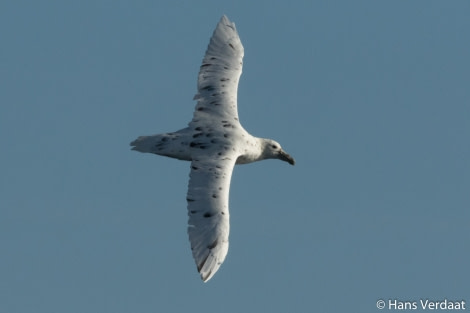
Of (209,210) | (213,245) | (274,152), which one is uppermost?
(274,152)

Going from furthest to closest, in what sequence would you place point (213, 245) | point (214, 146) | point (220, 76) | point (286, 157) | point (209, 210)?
point (220, 76) → point (286, 157) → point (214, 146) → point (209, 210) → point (213, 245)

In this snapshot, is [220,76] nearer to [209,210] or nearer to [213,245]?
[209,210]

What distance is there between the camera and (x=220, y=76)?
6050cm

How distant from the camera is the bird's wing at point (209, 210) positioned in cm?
4997

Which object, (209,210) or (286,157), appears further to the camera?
(286,157)

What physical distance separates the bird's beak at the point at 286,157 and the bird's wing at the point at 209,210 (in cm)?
532

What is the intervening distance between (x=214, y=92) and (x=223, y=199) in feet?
26.9

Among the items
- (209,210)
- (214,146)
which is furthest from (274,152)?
(209,210)

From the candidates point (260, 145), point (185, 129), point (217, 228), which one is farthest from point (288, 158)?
point (217, 228)

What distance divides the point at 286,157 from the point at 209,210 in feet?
31.2

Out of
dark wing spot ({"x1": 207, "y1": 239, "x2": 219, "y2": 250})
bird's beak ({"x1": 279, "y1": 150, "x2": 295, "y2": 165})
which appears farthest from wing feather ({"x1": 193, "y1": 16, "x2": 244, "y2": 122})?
dark wing spot ({"x1": 207, "y1": 239, "x2": 219, "y2": 250})

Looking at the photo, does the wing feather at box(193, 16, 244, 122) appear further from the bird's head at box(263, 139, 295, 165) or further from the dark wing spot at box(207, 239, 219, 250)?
the dark wing spot at box(207, 239, 219, 250)

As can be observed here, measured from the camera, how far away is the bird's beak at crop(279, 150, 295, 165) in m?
60.1

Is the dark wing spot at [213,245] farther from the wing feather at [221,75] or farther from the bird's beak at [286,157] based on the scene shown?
the bird's beak at [286,157]
